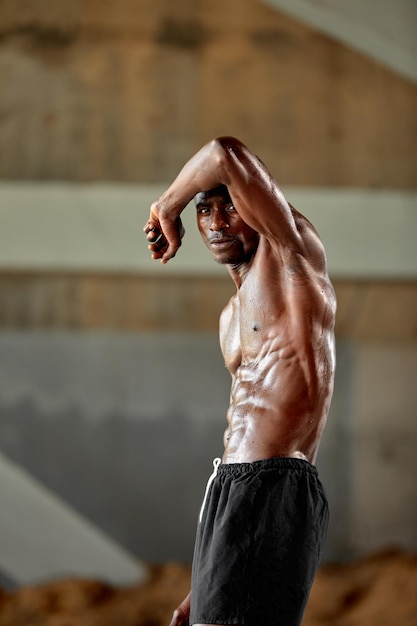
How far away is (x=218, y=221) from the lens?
2.10m

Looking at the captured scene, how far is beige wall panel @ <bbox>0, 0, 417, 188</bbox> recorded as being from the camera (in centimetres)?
596

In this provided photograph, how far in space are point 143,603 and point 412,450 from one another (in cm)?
211

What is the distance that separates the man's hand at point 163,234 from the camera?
6.88 feet

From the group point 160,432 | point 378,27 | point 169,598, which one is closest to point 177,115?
point 378,27

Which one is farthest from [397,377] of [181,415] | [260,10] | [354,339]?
[260,10]

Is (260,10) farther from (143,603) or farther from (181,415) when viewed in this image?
(143,603)

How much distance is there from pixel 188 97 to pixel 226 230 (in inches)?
166

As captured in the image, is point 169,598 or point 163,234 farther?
point 169,598

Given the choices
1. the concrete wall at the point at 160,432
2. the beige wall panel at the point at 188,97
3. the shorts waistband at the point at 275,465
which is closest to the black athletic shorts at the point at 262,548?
the shorts waistband at the point at 275,465

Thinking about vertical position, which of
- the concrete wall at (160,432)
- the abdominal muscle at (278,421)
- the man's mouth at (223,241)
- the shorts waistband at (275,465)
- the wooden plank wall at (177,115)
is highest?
the wooden plank wall at (177,115)

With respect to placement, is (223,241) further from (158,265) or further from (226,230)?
(158,265)

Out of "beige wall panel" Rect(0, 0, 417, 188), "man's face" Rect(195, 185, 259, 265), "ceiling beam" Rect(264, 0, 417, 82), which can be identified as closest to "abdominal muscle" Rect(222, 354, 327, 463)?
"man's face" Rect(195, 185, 259, 265)

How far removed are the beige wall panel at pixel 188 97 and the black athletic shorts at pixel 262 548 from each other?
4250 mm

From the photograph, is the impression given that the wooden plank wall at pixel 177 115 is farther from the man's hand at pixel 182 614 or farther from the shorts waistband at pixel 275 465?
the shorts waistband at pixel 275 465
